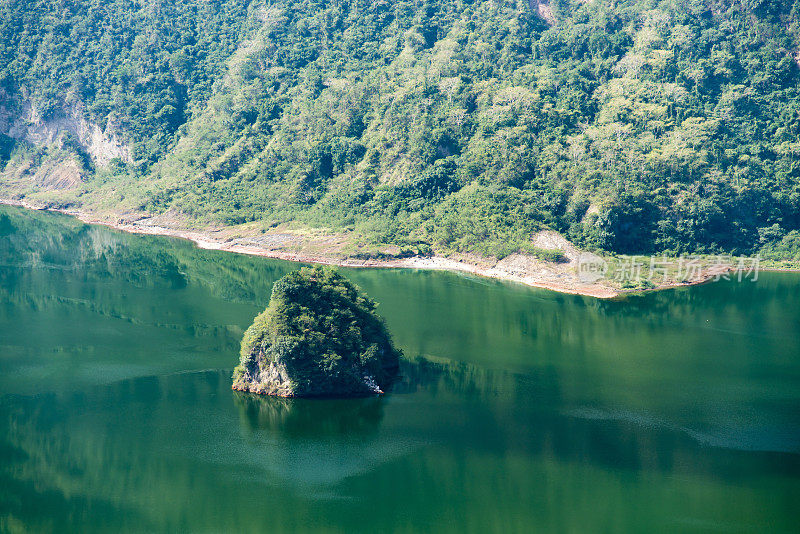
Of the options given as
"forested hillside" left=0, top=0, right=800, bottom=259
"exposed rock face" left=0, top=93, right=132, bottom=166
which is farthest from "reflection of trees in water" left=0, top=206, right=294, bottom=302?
"exposed rock face" left=0, top=93, right=132, bottom=166

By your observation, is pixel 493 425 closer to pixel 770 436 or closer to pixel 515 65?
pixel 770 436

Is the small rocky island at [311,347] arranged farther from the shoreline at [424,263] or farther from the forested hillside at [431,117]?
the forested hillside at [431,117]

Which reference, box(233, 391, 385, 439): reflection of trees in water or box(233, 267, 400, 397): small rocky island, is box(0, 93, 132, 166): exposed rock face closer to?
box(233, 267, 400, 397): small rocky island

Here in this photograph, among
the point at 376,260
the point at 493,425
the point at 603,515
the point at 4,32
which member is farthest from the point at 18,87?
the point at 603,515

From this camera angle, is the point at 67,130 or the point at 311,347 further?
the point at 67,130

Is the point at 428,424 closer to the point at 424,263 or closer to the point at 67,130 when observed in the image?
the point at 424,263

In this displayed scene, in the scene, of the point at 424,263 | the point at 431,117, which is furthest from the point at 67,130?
the point at 424,263
